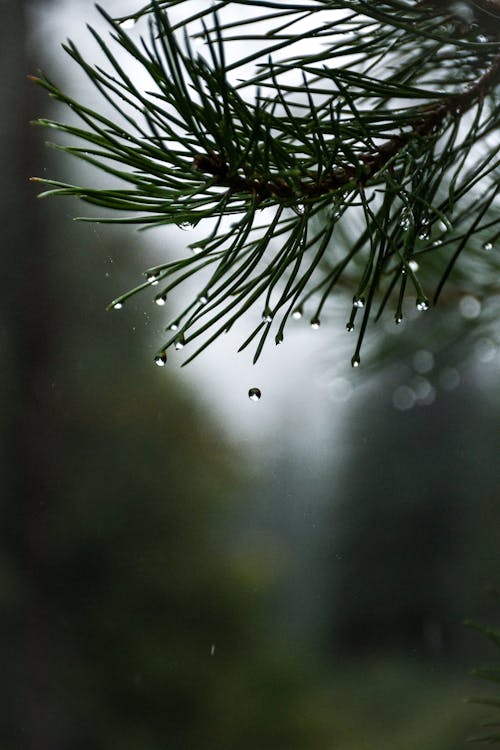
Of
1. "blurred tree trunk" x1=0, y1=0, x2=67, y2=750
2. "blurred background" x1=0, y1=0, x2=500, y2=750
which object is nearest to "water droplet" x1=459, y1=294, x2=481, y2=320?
"blurred background" x1=0, y1=0, x2=500, y2=750

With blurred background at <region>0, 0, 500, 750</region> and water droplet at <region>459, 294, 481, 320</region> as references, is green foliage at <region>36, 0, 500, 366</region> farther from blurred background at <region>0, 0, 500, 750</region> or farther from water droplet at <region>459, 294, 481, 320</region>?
blurred background at <region>0, 0, 500, 750</region>

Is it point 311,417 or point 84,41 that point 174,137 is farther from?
point 84,41

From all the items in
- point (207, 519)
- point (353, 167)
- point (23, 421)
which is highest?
point (353, 167)

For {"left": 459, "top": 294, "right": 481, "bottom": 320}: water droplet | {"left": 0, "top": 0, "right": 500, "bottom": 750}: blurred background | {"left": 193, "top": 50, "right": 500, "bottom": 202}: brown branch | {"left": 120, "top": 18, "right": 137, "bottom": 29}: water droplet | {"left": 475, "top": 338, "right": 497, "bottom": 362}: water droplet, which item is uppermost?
{"left": 120, "top": 18, "right": 137, "bottom": 29}: water droplet

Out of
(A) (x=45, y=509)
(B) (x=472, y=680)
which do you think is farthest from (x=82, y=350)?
(B) (x=472, y=680)

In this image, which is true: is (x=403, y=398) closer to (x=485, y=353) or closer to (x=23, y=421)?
(x=485, y=353)

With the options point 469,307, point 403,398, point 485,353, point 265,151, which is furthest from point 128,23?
point 403,398
